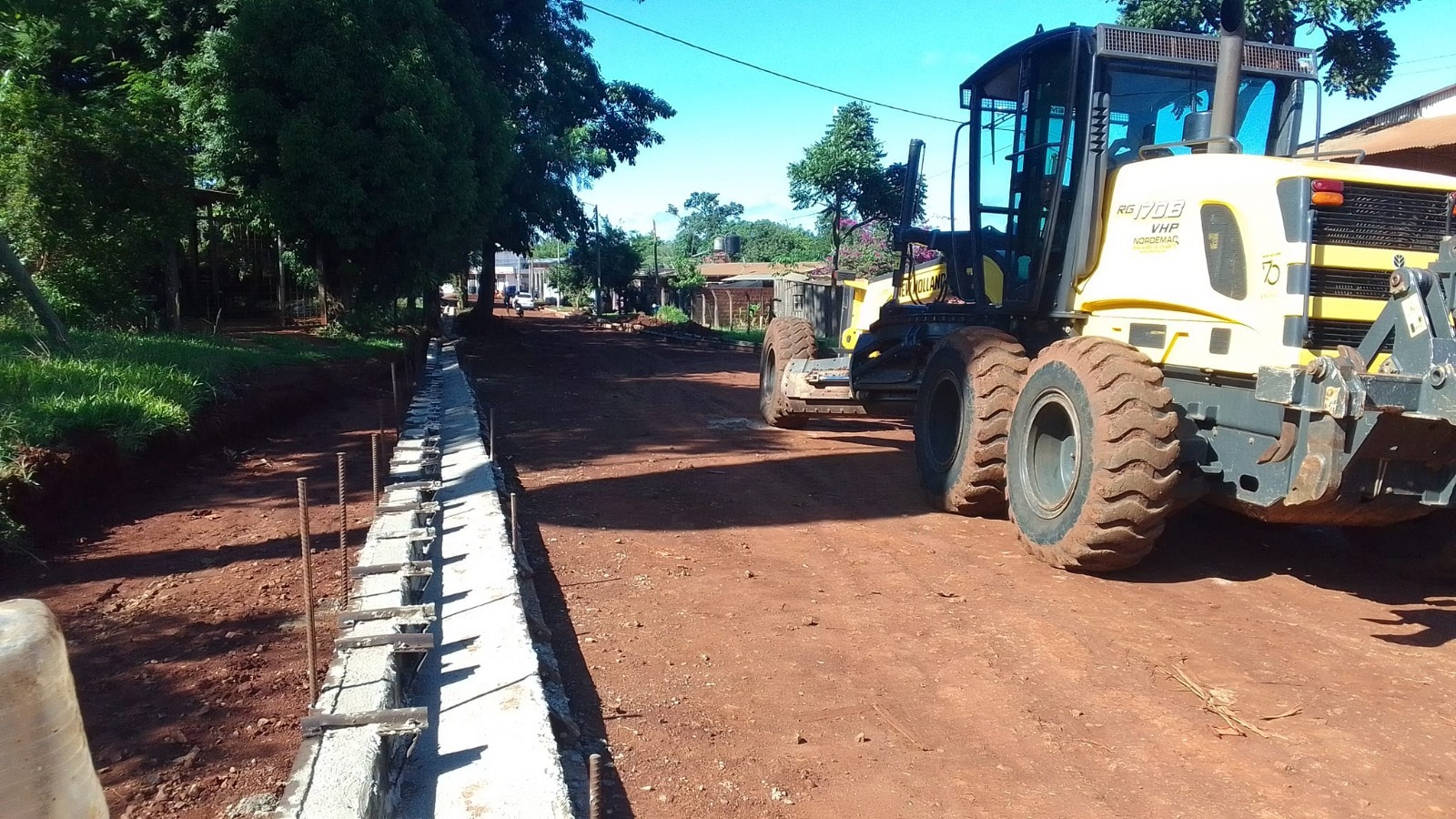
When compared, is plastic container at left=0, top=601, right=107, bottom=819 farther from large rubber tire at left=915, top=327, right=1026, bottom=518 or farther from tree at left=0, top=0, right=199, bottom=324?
tree at left=0, top=0, right=199, bottom=324

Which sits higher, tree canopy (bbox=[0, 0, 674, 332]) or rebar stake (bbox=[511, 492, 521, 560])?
tree canopy (bbox=[0, 0, 674, 332])

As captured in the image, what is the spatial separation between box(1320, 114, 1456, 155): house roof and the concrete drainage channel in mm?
11508

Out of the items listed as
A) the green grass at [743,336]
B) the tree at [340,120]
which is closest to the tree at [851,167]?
the green grass at [743,336]

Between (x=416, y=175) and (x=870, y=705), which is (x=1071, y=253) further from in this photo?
(x=416, y=175)

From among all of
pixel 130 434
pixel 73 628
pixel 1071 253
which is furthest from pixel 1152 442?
pixel 130 434

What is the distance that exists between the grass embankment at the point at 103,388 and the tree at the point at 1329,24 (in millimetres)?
18013

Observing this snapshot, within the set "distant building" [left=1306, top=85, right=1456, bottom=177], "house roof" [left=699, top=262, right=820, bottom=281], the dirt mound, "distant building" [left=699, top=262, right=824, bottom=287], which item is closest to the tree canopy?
the dirt mound

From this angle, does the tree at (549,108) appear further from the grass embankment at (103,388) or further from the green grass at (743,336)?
the grass embankment at (103,388)

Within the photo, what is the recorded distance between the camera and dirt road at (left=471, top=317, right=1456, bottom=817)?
11.4 ft

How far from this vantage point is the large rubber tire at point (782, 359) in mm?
11367

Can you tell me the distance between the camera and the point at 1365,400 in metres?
4.48

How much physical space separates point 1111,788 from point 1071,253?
420 cm

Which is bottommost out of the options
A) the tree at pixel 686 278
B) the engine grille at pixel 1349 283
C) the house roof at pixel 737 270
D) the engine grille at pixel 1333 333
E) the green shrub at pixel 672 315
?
the green shrub at pixel 672 315

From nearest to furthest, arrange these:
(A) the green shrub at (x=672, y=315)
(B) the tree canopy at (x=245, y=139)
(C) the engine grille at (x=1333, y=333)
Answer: (C) the engine grille at (x=1333, y=333) < (B) the tree canopy at (x=245, y=139) < (A) the green shrub at (x=672, y=315)
